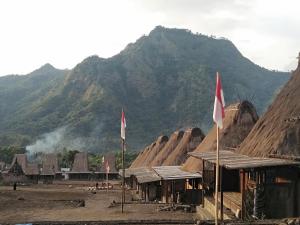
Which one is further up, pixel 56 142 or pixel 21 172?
pixel 56 142

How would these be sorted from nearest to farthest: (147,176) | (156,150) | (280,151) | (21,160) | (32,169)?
(280,151) → (147,176) → (156,150) → (32,169) → (21,160)

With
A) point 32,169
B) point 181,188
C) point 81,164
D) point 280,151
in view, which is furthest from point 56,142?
point 280,151

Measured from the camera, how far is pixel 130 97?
15200 cm

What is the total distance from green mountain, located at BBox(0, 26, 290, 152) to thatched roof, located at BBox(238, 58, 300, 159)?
104m

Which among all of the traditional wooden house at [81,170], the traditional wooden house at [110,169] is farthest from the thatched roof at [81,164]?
the traditional wooden house at [110,169]

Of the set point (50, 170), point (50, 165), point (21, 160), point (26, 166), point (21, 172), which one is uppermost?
point (21, 160)

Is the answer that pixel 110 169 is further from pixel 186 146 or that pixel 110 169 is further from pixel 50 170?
pixel 186 146

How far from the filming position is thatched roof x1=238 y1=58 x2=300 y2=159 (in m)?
18.8

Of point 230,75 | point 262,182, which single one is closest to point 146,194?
point 262,182

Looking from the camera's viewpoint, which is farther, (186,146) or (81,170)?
(81,170)

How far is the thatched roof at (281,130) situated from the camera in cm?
1875

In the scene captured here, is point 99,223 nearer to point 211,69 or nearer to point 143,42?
point 211,69

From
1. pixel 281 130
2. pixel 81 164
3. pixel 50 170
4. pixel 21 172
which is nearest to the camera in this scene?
pixel 281 130

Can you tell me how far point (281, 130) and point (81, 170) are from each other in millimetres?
52859
